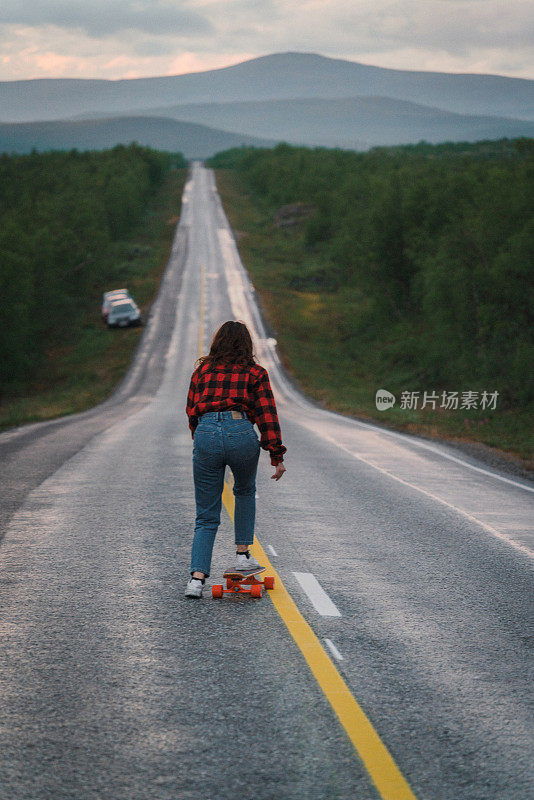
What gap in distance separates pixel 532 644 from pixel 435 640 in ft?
2.03

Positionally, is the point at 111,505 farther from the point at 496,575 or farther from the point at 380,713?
the point at 380,713

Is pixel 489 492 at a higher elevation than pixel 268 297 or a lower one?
lower

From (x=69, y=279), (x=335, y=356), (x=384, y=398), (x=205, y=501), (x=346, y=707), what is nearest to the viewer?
(x=346, y=707)

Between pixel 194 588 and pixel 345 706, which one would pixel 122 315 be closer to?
pixel 194 588

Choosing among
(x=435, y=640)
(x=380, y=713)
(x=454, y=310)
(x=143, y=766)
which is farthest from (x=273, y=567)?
(x=454, y=310)

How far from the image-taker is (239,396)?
18.0 ft

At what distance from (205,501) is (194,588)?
62cm

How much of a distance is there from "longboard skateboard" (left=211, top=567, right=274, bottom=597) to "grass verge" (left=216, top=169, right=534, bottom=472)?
10.5m

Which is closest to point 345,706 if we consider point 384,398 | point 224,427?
point 224,427

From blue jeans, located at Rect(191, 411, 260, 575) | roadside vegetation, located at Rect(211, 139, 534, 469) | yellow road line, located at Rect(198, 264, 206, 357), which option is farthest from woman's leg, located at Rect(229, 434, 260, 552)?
yellow road line, located at Rect(198, 264, 206, 357)

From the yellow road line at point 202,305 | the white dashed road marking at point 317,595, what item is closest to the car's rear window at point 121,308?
the yellow road line at point 202,305

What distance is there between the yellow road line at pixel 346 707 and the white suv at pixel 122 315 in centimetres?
4761

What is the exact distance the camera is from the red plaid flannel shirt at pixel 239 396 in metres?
5.49

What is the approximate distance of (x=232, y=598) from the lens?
223 inches
